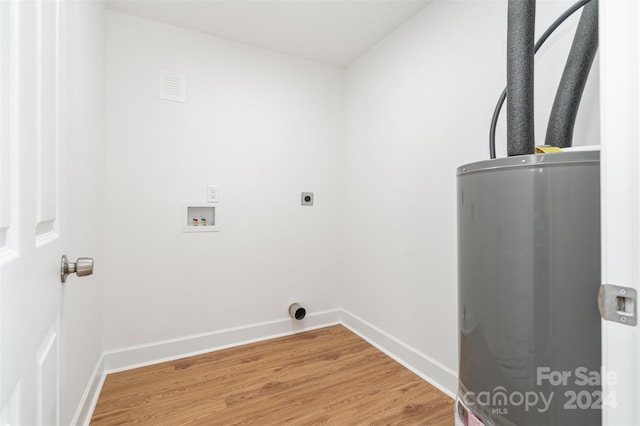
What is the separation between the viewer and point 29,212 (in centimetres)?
52

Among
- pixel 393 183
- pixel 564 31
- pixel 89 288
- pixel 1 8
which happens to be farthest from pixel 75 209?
pixel 564 31

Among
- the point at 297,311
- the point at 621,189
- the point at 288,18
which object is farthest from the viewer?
the point at 297,311

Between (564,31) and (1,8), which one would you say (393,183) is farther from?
Answer: (1,8)

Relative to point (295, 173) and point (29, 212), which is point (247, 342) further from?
point (29, 212)

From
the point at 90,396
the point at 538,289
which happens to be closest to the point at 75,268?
the point at 538,289

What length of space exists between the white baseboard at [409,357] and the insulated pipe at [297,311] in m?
0.45

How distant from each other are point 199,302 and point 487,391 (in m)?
1.95

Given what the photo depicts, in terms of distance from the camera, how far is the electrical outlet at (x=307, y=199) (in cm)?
257

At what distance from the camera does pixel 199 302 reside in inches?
85.9

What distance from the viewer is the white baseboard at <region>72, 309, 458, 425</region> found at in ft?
5.56

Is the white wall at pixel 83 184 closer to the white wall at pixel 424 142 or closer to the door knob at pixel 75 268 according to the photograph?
the door knob at pixel 75 268

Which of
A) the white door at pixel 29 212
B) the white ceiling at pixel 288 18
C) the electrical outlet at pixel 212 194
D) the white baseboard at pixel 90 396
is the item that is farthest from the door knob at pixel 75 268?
the white ceiling at pixel 288 18

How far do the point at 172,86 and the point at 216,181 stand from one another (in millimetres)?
727

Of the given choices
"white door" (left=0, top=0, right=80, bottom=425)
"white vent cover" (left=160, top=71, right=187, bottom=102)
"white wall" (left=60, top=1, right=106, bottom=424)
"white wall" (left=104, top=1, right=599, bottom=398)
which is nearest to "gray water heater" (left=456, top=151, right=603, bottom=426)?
"white wall" (left=104, top=1, right=599, bottom=398)
